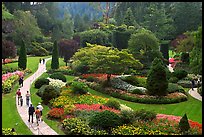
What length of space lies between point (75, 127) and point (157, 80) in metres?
10.6

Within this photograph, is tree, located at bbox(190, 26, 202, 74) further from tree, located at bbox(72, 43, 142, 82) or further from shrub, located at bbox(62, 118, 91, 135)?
shrub, located at bbox(62, 118, 91, 135)

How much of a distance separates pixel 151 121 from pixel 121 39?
30205 millimetres

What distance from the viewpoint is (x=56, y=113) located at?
73.2 ft

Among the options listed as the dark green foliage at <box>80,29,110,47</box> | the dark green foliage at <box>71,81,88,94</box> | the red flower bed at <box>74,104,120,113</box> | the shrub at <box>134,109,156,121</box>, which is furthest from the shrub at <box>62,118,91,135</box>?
the dark green foliage at <box>80,29,110,47</box>

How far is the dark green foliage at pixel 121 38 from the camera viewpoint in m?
49.4

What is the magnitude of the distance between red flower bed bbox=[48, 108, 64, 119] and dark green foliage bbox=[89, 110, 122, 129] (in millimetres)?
3095

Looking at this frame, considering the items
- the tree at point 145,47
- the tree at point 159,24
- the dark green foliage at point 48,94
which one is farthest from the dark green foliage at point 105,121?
the tree at point 159,24

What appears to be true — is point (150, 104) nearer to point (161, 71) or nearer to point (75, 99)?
point (161, 71)

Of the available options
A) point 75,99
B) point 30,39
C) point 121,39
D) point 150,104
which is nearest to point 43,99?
point 75,99

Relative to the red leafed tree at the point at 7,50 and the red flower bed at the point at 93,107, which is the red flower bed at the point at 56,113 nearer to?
the red flower bed at the point at 93,107

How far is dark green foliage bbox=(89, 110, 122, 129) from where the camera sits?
1938cm

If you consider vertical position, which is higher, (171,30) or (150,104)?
(171,30)

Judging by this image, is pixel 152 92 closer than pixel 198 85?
Yes

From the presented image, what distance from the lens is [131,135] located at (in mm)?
18406
